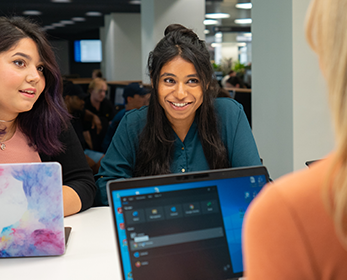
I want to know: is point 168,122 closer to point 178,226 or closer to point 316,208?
point 178,226

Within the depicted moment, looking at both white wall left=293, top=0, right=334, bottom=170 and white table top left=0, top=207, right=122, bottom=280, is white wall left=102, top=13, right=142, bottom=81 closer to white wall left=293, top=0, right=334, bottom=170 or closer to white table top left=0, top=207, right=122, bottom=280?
white wall left=293, top=0, right=334, bottom=170

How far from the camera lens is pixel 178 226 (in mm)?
803

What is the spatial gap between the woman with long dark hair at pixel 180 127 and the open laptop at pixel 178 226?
0.82 meters

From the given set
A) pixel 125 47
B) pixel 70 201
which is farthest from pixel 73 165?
pixel 125 47

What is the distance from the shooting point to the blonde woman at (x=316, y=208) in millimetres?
413

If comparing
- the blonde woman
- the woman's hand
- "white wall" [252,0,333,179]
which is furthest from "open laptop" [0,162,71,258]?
"white wall" [252,0,333,179]

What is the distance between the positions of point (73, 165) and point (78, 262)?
24.1 inches

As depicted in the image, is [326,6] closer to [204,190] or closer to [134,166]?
[204,190]

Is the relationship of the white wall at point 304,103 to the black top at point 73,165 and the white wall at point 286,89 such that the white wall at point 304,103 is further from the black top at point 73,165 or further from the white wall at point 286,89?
the black top at point 73,165

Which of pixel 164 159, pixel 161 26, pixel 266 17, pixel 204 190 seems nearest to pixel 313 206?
pixel 204 190

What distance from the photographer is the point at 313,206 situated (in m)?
0.43

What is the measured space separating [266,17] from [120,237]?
2.34 metres

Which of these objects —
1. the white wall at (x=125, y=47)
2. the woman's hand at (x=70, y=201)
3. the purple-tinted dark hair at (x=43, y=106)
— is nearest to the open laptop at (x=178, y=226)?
the woman's hand at (x=70, y=201)

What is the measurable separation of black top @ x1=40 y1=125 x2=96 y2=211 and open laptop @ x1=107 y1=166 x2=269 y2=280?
820 millimetres
